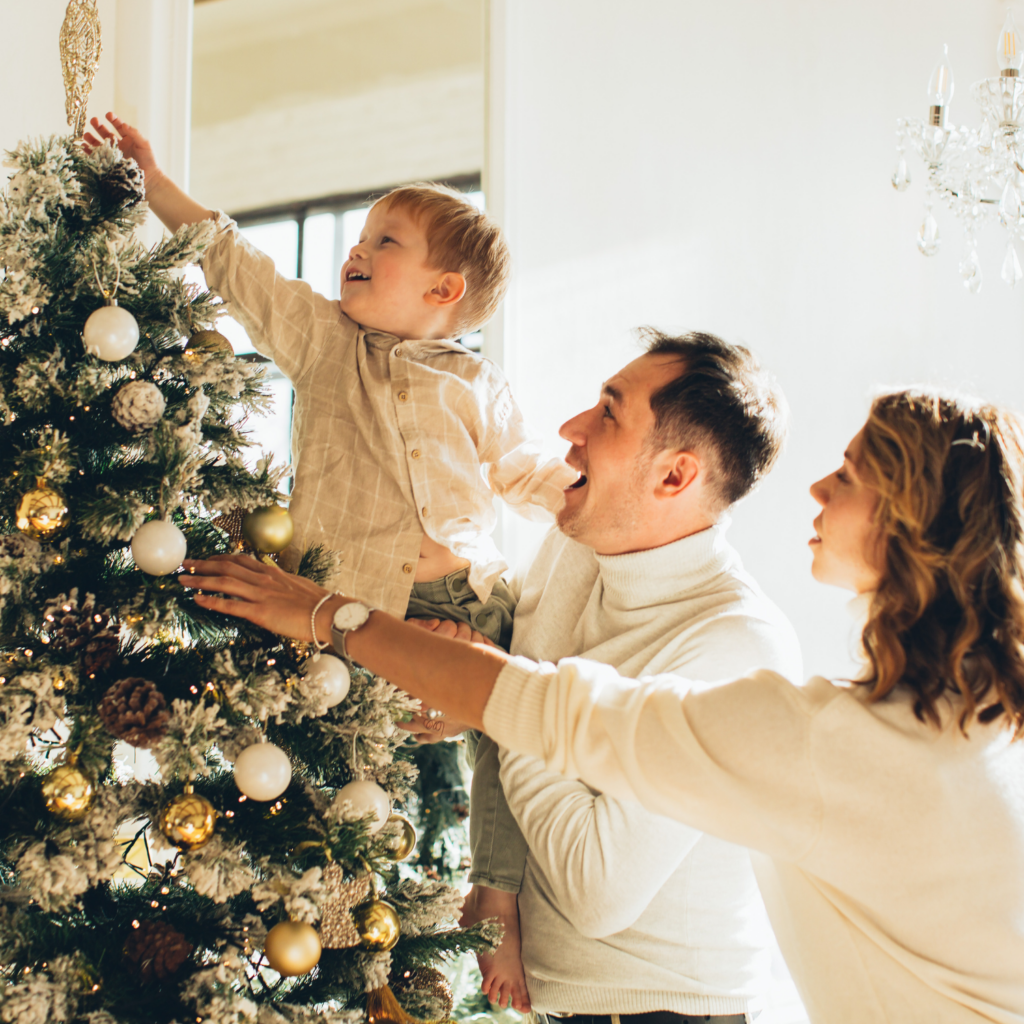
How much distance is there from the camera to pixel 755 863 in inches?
47.9

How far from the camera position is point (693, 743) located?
0.98 m

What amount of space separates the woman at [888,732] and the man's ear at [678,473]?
16.6 inches

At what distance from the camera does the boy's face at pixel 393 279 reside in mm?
1441

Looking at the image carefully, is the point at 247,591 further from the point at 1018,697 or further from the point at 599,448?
the point at 1018,697

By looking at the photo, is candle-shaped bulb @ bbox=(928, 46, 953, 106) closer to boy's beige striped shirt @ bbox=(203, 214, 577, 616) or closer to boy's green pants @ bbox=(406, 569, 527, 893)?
boy's beige striped shirt @ bbox=(203, 214, 577, 616)

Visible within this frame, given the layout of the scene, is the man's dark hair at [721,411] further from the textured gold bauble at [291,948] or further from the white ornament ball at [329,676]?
the textured gold bauble at [291,948]

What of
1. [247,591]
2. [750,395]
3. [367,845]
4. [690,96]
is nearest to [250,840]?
[367,845]

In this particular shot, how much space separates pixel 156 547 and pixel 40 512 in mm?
111

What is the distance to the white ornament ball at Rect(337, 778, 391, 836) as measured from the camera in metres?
1.02

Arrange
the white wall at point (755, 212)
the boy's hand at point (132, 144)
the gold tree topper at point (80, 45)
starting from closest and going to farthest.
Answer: the gold tree topper at point (80, 45)
the boy's hand at point (132, 144)
the white wall at point (755, 212)

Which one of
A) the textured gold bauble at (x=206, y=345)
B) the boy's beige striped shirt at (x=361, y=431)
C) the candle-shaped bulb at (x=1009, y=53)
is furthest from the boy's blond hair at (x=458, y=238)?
the candle-shaped bulb at (x=1009, y=53)

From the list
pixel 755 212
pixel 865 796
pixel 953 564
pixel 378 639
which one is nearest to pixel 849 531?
pixel 953 564

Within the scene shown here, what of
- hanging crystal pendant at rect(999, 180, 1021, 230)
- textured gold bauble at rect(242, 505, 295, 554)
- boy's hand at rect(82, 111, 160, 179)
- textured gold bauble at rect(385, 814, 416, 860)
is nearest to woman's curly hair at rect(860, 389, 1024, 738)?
textured gold bauble at rect(385, 814, 416, 860)

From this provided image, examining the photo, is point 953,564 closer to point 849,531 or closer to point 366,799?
point 849,531
